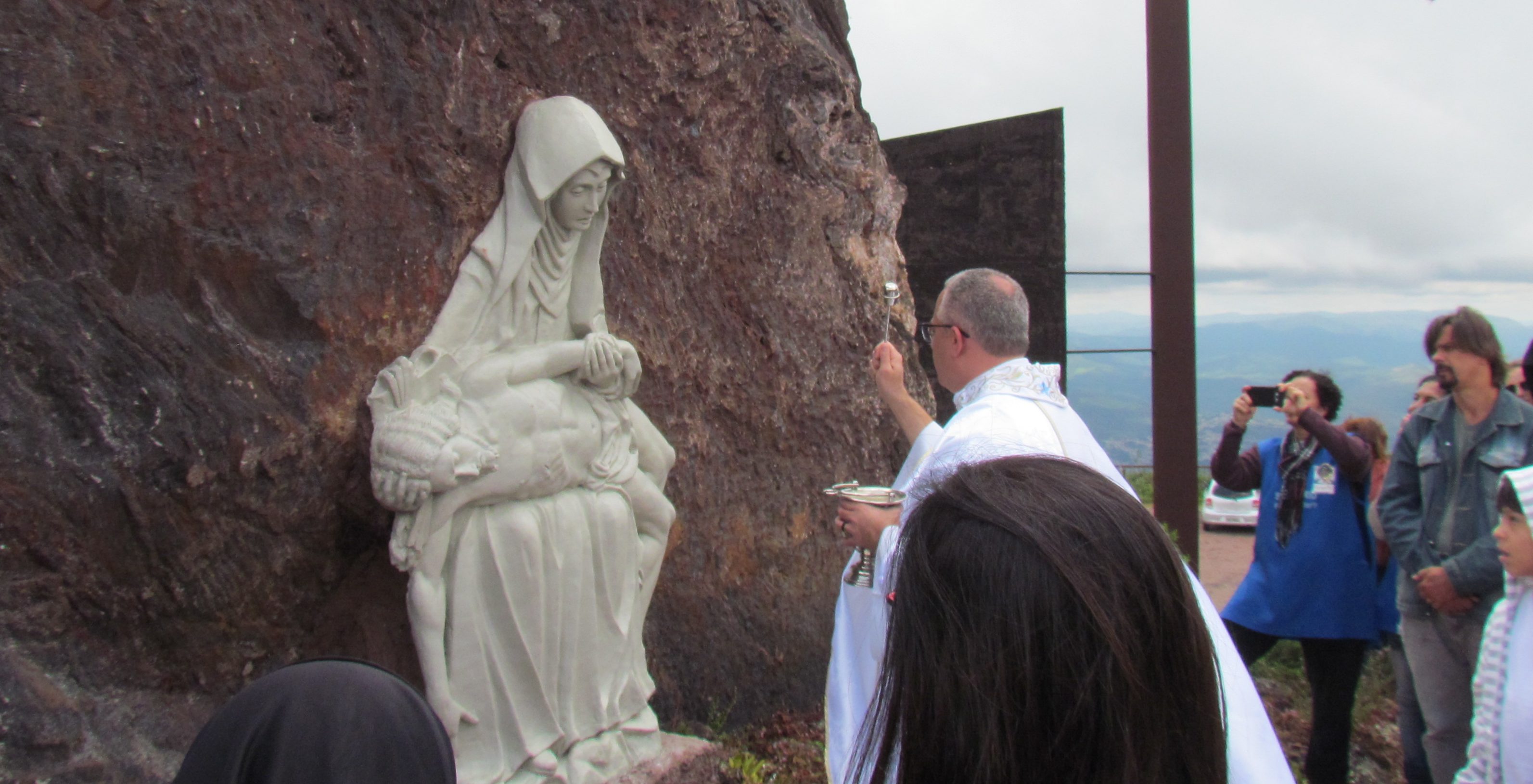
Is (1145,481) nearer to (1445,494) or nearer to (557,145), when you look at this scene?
(1445,494)

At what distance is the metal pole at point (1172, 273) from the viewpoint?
20.3 feet

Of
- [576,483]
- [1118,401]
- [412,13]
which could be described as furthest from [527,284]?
[1118,401]

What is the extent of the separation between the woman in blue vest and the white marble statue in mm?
2413

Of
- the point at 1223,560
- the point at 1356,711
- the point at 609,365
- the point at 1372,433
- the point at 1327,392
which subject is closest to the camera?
the point at 609,365

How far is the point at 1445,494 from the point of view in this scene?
3.60 m

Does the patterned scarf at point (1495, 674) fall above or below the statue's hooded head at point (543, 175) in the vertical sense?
below

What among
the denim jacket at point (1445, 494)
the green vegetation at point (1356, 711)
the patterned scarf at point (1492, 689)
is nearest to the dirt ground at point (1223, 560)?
the green vegetation at point (1356, 711)

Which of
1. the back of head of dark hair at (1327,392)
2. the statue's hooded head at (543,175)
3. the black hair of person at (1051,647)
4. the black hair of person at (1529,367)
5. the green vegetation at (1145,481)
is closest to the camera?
the black hair of person at (1051,647)

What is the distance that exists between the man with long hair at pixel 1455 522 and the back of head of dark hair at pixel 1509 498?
501 mm

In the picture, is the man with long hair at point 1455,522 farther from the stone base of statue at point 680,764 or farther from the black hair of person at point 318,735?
the black hair of person at point 318,735

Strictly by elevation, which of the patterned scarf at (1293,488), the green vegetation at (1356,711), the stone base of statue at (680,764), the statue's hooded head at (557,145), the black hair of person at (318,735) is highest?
the statue's hooded head at (557,145)

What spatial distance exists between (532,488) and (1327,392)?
3237 mm

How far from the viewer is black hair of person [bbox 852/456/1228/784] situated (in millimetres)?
1025

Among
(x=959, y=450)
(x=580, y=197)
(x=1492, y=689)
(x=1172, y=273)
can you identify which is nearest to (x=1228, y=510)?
(x=1172, y=273)
